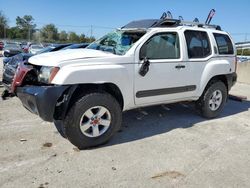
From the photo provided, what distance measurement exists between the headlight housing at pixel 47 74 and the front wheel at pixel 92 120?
496mm

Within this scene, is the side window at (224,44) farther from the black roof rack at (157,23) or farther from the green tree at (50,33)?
the green tree at (50,33)

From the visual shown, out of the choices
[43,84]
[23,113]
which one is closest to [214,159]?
[43,84]

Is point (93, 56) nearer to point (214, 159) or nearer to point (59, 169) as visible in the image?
point (59, 169)

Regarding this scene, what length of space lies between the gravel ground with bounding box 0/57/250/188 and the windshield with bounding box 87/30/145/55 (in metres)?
1.41

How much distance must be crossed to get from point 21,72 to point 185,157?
2.72 metres

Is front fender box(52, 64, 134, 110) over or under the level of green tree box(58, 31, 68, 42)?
under

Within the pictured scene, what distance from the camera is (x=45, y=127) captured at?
17.1ft

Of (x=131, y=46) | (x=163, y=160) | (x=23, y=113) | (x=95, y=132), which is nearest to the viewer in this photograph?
(x=163, y=160)

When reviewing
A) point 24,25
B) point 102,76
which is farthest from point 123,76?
point 24,25

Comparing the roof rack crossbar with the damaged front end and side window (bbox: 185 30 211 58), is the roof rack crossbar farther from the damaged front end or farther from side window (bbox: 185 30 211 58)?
the damaged front end

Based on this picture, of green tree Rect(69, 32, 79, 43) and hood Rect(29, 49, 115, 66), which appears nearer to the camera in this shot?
hood Rect(29, 49, 115, 66)

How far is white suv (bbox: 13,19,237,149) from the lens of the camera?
13.6 ft

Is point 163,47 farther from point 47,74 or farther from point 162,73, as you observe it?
point 47,74

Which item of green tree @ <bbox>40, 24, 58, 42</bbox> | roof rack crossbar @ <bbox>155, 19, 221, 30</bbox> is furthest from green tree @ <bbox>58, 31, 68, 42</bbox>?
roof rack crossbar @ <bbox>155, 19, 221, 30</bbox>
